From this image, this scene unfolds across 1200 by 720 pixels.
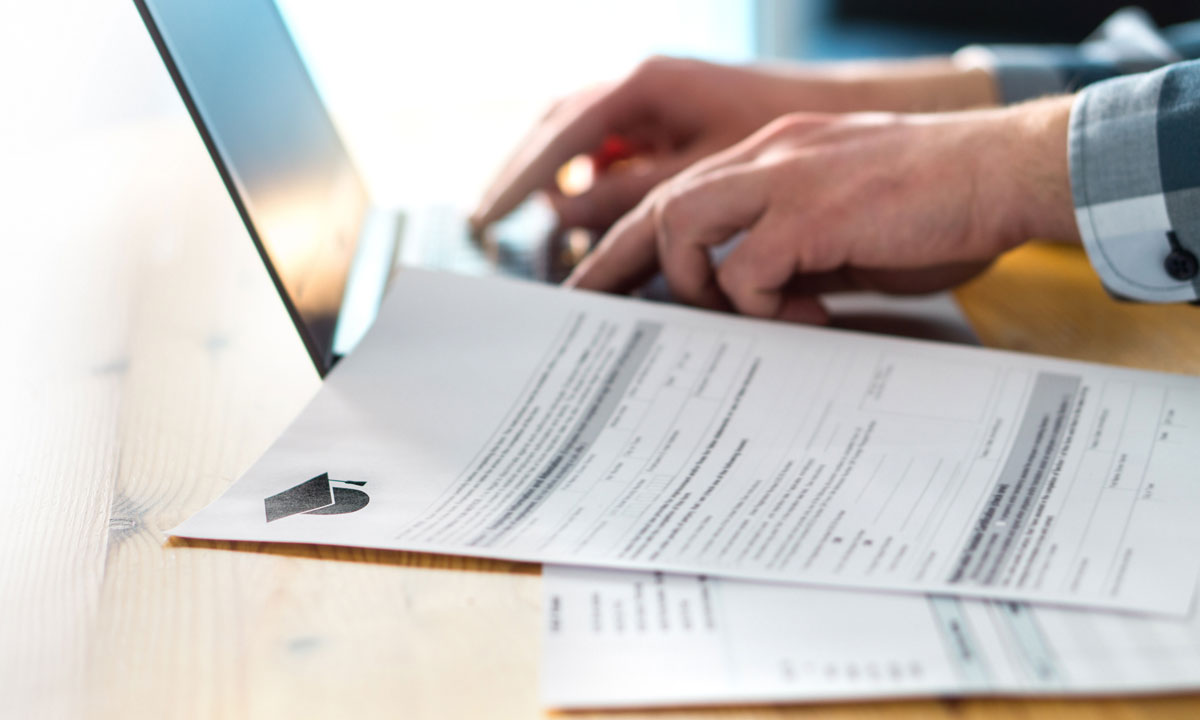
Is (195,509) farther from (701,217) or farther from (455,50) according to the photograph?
(455,50)

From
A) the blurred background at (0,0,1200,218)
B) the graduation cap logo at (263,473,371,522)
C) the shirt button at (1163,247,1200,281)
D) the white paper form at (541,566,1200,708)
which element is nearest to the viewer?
the white paper form at (541,566,1200,708)

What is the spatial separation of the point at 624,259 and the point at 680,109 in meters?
0.24

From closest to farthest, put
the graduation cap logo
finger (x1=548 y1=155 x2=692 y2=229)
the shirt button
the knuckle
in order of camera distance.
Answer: the graduation cap logo < the shirt button < the knuckle < finger (x1=548 y1=155 x2=692 y2=229)

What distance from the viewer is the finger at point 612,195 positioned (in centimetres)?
80

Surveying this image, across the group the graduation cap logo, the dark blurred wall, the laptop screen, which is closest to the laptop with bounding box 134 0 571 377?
the laptop screen

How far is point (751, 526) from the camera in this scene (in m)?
0.40

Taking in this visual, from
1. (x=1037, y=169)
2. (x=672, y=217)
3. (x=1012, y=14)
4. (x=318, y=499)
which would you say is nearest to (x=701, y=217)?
(x=672, y=217)

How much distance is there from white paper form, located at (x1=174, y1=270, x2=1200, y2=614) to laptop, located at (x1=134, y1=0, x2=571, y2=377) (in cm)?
6

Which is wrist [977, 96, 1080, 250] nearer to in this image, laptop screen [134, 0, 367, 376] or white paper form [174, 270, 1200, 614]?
white paper form [174, 270, 1200, 614]

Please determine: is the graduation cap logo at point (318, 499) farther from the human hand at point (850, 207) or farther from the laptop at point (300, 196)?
the human hand at point (850, 207)

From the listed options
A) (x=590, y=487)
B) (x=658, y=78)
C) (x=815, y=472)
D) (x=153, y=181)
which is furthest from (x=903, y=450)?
(x=153, y=181)

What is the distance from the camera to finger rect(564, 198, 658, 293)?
64 centimetres

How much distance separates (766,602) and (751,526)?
5cm

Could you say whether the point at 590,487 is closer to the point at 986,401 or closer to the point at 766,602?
the point at 766,602
